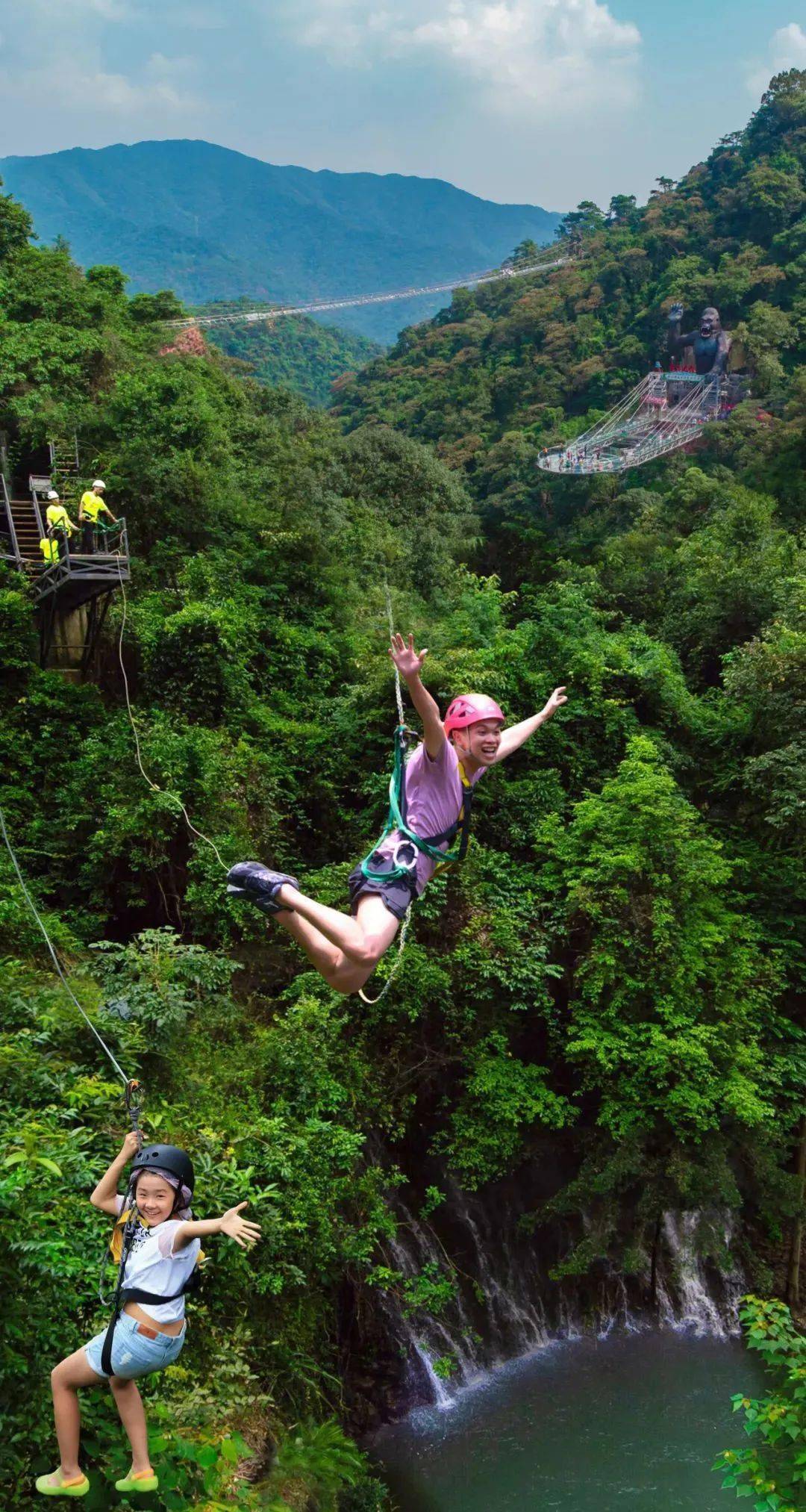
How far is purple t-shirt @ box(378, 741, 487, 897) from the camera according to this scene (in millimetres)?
4129

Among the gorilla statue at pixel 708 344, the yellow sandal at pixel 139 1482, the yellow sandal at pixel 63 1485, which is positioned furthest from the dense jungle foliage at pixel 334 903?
the gorilla statue at pixel 708 344

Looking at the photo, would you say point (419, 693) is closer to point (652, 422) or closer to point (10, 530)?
point (10, 530)

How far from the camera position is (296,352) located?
200ft

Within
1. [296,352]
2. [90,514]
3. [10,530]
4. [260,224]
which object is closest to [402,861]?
[90,514]

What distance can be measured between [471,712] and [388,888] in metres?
0.77

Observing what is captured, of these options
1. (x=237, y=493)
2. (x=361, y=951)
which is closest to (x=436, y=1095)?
(x=361, y=951)

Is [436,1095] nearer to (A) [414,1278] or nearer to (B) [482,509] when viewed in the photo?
(A) [414,1278]

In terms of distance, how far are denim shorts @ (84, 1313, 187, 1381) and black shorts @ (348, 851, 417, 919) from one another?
1588mm

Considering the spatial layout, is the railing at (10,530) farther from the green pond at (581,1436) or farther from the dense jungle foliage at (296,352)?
the dense jungle foliage at (296,352)

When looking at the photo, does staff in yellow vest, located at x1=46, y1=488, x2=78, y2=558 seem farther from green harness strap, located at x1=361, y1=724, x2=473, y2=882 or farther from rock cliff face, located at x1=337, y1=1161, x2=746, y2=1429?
green harness strap, located at x1=361, y1=724, x2=473, y2=882

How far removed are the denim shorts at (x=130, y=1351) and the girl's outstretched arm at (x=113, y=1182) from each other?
1.17 feet

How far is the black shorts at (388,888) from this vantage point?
3.95 meters

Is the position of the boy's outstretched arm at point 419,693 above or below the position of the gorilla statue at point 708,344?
below

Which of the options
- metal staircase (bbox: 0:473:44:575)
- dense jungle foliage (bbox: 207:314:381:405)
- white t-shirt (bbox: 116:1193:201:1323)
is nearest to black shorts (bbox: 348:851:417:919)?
white t-shirt (bbox: 116:1193:201:1323)
